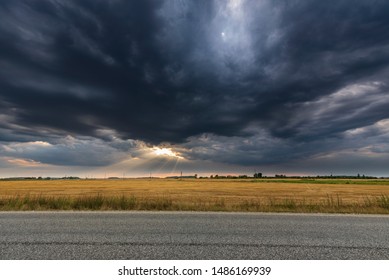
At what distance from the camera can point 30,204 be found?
14.0 meters

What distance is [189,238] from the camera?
22.3 ft

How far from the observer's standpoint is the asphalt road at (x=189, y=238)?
5.61 meters

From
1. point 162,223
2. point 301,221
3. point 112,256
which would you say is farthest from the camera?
point 301,221

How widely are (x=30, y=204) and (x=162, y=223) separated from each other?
30.3ft

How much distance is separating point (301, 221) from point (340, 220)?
1666mm

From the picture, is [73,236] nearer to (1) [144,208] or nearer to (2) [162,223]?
(2) [162,223]

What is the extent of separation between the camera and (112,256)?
544 centimetres

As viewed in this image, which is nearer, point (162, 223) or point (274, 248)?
point (274, 248)

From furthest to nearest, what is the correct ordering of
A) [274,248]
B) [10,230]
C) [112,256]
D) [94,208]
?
[94,208] → [10,230] → [274,248] → [112,256]

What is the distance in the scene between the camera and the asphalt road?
561 cm

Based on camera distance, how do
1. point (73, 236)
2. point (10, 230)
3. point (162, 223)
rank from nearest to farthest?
point (73, 236) → point (10, 230) → point (162, 223)
